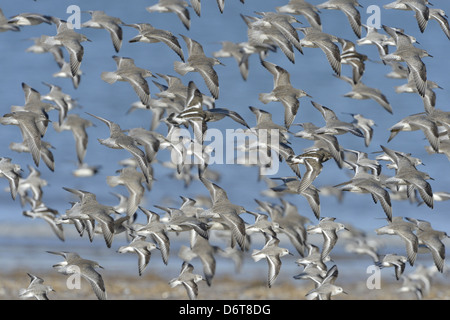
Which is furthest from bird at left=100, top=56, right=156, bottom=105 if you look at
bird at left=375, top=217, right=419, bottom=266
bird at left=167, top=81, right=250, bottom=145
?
bird at left=375, top=217, right=419, bottom=266

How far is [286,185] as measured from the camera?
8.12 meters

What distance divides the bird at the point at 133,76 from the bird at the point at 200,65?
350 mm

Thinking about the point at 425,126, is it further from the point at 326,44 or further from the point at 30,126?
the point at 30,126

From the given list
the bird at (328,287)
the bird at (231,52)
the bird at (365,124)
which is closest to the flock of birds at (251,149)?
the bird at (328,287)

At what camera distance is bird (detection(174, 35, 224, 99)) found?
8211 millimetres

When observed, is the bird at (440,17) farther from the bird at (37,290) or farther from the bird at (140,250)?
the bird at (37,290)

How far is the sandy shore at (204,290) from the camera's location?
980 centimetres

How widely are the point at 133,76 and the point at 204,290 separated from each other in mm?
2658

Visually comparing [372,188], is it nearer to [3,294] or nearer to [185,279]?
[185,279]

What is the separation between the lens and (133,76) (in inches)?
342

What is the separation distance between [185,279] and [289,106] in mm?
1933

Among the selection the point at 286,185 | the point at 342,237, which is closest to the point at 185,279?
the point at 286,185

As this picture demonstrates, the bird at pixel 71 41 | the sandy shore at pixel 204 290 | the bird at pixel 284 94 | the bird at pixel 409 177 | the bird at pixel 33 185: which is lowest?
the sandy shore at pixel 204 290

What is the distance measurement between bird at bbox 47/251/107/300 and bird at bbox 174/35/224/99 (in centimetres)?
191
